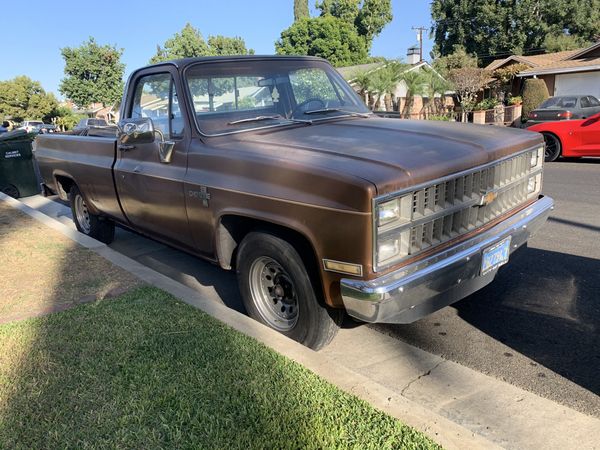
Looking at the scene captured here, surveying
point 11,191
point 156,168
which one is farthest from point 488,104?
point 156,168

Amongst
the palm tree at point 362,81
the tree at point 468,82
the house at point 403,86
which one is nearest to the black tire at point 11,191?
the house at point 403,86

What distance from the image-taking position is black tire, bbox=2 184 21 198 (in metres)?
10.8

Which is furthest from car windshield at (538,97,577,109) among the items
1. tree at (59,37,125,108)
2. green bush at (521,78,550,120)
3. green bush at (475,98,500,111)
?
tree at (59,37,125,108)

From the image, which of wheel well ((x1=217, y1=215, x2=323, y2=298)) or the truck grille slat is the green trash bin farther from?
the truck grille slat

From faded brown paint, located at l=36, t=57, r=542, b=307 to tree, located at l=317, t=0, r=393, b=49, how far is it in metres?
59.1

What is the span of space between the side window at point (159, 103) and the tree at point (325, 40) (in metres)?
48.9

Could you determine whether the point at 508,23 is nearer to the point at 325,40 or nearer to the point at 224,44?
the point at 325,40

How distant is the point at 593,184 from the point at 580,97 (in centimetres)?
789

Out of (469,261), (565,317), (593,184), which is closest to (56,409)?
(469,261)

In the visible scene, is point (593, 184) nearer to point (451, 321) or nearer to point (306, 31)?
point (451, 321)

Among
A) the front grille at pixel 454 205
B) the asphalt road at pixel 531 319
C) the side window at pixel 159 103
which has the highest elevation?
the side window at pixel 159 103

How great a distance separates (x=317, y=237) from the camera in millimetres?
3020

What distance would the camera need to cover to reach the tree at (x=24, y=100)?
58312 millimetres

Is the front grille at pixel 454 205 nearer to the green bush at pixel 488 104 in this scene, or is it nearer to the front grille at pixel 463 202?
the front grille at pixel 463 202
